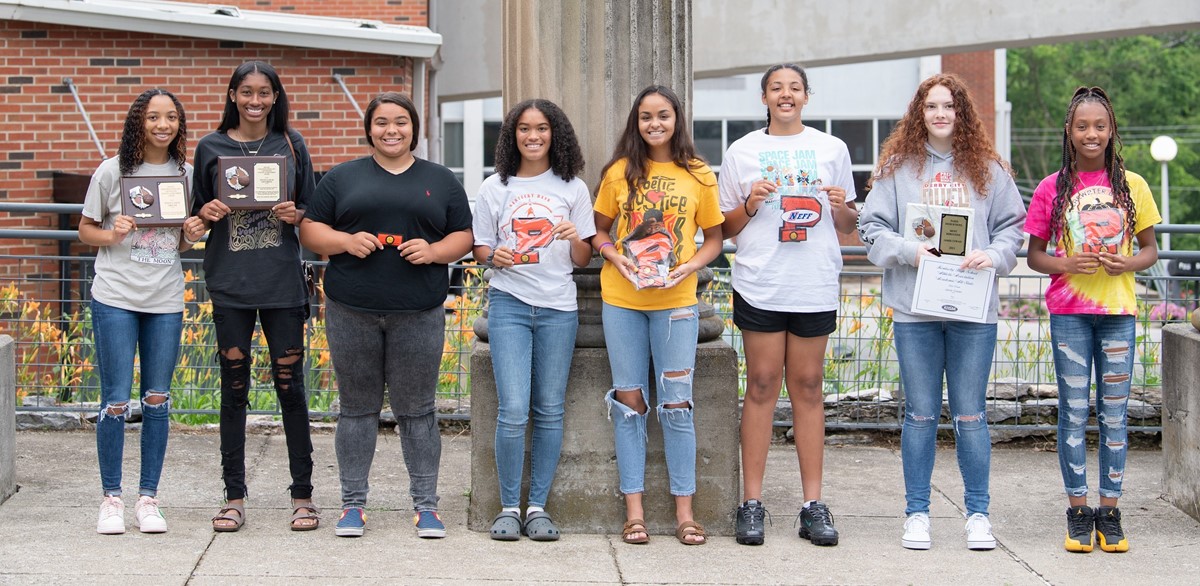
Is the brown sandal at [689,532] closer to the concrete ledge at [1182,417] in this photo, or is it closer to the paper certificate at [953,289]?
the paper certificate at [953,289]

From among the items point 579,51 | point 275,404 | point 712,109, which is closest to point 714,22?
point 275,404

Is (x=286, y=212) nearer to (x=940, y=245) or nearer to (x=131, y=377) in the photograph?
(x=131, y=377)

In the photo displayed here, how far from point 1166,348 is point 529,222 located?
10.4 feet

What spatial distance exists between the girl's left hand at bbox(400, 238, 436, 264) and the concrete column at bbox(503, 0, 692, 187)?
0.86m

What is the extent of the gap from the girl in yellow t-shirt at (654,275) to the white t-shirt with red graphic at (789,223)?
149 millimetres

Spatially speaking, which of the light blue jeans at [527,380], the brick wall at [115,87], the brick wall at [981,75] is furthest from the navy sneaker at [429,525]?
the brick wall at [981,75]

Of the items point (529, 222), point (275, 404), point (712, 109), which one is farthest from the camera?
point (712, 109)

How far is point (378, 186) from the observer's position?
205 inches

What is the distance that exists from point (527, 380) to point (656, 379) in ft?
1.73

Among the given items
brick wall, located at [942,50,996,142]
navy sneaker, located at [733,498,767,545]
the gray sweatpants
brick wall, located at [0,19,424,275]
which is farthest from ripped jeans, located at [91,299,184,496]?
brick wall, located at [942,50,996,142]

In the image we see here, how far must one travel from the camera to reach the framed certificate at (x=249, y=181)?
521cm

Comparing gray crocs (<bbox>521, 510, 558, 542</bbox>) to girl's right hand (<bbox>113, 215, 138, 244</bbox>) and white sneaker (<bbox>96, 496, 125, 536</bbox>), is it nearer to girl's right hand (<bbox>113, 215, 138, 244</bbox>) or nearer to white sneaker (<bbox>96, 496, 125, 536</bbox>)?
white sneaker (<bbox>96, 496, 125, 536</bbox>)

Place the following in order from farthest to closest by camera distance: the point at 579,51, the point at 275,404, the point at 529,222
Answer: the point at 275,404 → the point at 579,51 → the point at 529,222

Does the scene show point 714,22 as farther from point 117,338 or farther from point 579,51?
point 117,338
